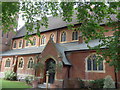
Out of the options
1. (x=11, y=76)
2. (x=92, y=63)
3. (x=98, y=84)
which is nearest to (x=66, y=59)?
(x=92, y=63)

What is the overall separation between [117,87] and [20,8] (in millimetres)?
12545

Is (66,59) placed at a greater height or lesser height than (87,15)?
lesser

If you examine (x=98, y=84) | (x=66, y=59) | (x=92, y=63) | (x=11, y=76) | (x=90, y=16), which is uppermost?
(x=90, y=16)

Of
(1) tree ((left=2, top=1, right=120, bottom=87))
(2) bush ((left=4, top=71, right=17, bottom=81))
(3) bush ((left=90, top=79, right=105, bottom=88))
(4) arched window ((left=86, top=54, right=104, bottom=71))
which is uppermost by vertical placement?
(1) tree ((left=2, top=1, right=120, bottom=87))

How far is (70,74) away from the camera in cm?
1614

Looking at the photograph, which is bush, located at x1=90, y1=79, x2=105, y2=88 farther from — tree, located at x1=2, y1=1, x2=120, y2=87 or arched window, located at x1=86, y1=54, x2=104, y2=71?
tree, located at x1=2, y1=1, x2=120, y2=87

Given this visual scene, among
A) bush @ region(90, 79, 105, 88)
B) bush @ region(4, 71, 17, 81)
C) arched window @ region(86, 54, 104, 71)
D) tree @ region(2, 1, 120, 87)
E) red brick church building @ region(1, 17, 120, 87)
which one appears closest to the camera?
tree @ region(2, 1, 120, 87)

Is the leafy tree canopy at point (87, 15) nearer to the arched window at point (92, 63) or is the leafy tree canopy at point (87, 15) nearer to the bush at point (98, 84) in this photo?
the bush at point (98, 84)

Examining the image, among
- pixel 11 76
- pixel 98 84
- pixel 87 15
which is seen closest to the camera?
pixel 87 15

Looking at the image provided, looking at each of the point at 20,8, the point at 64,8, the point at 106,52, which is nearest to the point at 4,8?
the point at 20,8

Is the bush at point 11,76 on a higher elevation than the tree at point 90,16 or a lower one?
lower

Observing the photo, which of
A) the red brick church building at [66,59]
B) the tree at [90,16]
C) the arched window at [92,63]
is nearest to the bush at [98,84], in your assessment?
the red brick church building at [66,59]

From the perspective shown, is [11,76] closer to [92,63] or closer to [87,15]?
[92,63]

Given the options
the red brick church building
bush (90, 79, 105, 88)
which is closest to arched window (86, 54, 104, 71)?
the red brick church building
